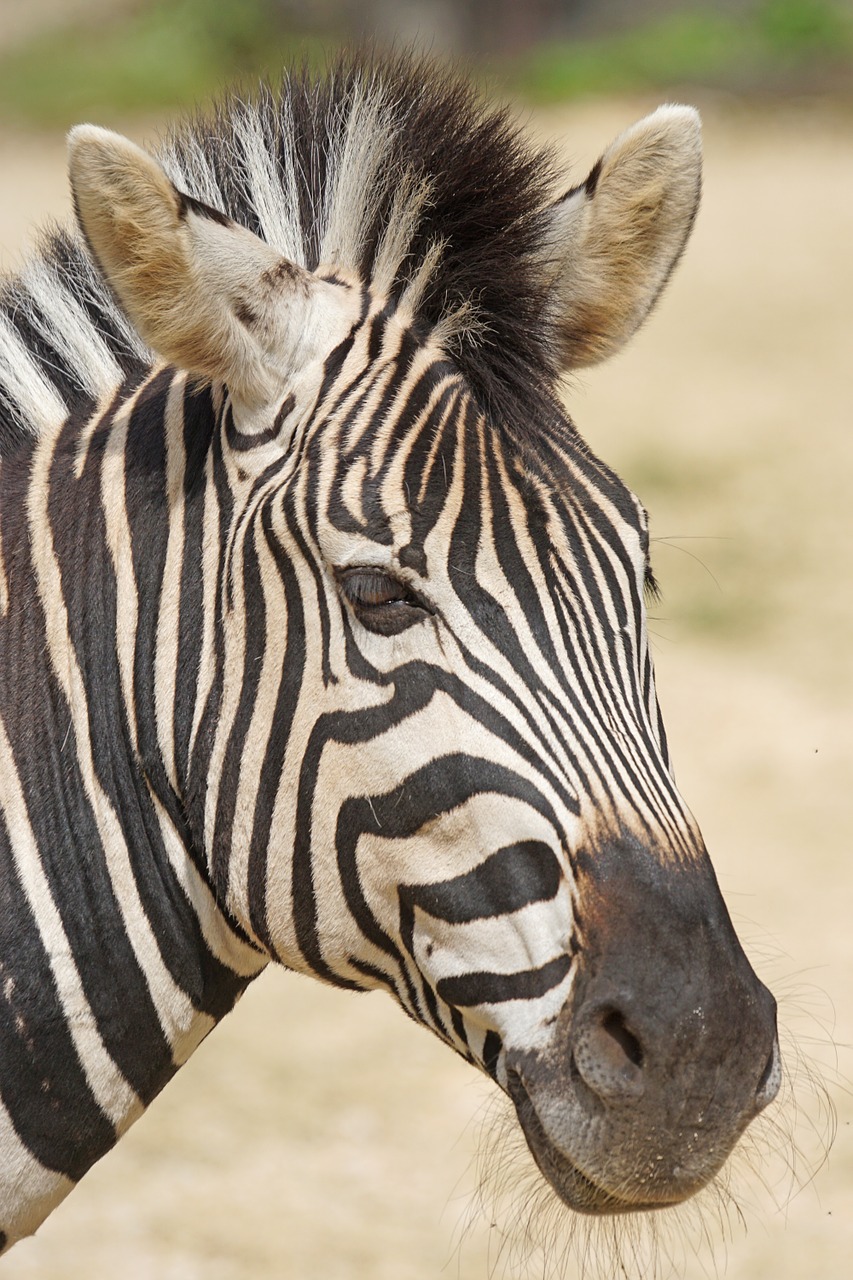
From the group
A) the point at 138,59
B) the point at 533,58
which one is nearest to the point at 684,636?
the point at 533,58

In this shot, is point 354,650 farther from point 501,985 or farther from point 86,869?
point 86,869

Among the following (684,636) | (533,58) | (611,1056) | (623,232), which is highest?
(533,58)

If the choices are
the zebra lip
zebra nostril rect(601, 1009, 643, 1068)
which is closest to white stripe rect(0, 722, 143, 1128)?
the zebra lip

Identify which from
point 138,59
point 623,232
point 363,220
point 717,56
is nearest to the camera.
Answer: point 363,220

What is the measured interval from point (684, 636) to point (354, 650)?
979cm

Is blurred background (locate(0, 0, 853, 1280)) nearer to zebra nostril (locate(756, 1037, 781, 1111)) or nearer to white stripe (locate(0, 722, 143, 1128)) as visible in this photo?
zebra nostril (locate(756, 1037, 781, 1111))

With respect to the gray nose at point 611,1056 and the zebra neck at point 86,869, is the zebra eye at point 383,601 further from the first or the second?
the gray nose at point 611,1056

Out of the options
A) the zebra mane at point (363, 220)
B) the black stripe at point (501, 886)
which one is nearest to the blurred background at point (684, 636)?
the zebra mane at point (363, 220)

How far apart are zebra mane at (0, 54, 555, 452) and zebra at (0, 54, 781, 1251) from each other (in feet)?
0.03

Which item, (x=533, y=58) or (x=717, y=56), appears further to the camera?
(x=533, y=58)

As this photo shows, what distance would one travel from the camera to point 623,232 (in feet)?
11.1

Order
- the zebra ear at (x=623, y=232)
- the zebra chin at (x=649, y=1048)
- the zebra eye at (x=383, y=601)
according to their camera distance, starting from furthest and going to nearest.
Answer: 1. the zebra ear at (x=623, y=232)
2. the zebra eye at (x=383, y=601)
3. the zebra chin at (x=649, y=1048)

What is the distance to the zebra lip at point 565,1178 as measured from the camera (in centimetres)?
263

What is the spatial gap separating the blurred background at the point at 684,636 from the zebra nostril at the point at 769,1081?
0.47 m
